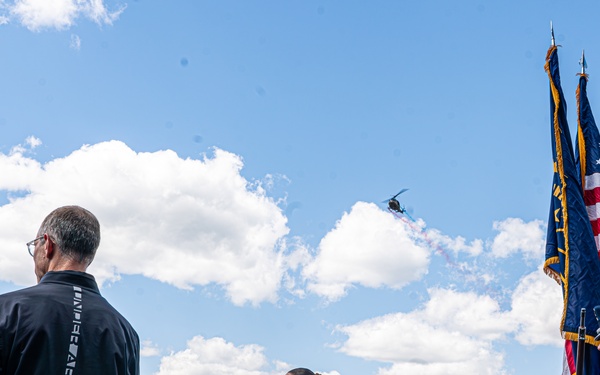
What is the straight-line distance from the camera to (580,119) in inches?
404

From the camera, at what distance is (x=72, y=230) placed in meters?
4.02

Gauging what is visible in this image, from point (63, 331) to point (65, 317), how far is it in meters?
0.08

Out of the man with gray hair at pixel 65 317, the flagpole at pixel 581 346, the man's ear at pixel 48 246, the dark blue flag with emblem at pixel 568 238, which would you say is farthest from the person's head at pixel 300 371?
the man's ear at pixel 48 246

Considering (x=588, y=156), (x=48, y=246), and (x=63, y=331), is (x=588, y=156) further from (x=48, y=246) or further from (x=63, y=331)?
(x=63, y=331)

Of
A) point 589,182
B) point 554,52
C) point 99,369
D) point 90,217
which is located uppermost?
point 554,52

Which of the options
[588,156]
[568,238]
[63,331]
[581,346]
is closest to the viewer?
[63,331]

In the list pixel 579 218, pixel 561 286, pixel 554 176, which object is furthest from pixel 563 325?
pixel 554 176

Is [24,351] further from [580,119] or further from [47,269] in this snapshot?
[580,119]

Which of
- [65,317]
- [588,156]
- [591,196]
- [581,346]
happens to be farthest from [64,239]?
[588,156]

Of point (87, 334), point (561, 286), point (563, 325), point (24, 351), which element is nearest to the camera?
point (24, 351)

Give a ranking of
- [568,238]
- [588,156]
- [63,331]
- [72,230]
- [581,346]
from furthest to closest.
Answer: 1. [588,156]
2. [568,238]
3. [581,346]
4. [72,230]
5. [63,331]

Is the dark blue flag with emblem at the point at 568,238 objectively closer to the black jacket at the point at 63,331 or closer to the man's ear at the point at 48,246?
the black jacket at the point at 63,331

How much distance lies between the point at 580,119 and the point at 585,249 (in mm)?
2195

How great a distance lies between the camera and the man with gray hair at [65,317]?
3598mm
